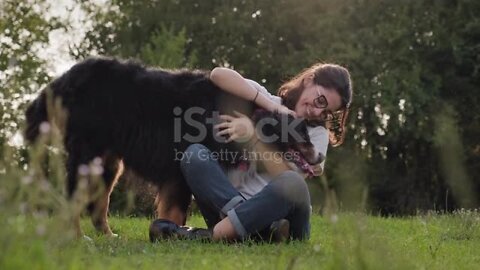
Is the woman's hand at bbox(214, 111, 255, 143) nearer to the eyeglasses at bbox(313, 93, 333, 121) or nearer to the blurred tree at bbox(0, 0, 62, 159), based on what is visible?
the eyeglasses at bbox(313, 93, 333, 121)

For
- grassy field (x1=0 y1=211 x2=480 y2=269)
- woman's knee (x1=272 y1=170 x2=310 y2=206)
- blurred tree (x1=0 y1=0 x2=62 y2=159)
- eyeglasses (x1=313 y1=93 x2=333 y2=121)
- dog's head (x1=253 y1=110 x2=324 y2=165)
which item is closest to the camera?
grassy field (x1=0 y1=211 x2=480 y2=269)

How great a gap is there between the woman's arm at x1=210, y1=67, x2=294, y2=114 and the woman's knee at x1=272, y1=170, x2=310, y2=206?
0.40m

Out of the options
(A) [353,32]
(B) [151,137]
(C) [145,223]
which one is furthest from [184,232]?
(A) [353,32]

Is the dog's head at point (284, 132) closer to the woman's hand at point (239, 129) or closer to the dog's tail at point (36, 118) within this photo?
the woman's hand at point (239, 129)

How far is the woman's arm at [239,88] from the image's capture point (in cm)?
423

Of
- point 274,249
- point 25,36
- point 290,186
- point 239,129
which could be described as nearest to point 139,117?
point 239,129

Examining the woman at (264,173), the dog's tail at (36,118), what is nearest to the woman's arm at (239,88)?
the woman at (264,173)

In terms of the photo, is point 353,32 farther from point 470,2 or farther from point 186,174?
point 186,174

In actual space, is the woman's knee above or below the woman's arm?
below

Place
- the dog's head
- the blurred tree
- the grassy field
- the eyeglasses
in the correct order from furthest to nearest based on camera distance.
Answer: the blurred tree
the eyeglasses
the dog's head
the grassy field

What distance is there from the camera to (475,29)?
55.8ft

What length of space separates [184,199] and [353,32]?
45.3ft

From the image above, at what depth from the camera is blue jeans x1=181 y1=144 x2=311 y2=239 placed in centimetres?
395

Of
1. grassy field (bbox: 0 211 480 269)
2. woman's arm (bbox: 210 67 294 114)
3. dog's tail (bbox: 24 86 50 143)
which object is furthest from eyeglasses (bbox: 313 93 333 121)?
dog's tail (bbox: 24 86 50 143)
